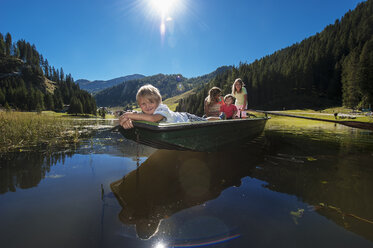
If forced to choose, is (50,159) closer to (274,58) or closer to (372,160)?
(372,160)

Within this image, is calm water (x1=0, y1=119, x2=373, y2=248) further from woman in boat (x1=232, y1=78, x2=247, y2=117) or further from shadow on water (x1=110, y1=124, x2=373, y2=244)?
woman in boat (x1=232, y1=78, x2=247, y2=117)

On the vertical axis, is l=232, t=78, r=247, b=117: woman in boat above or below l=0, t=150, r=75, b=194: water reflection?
above

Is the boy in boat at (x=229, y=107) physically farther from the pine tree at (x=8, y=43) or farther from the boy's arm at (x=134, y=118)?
the pine tree at (x=8, y=43)

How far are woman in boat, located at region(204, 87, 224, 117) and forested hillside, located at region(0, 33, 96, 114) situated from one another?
84.2 m

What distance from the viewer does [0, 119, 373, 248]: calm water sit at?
2.11m

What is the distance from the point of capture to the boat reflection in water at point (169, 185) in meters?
2.58

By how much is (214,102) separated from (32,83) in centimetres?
14804

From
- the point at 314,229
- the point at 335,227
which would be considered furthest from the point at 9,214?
the point at 335,227

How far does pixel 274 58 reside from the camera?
385 feet

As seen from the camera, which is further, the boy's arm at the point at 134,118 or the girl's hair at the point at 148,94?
the girl's hair at the point at 148,94

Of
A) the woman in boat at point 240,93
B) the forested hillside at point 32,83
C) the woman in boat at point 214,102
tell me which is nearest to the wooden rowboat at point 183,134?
the woman in boat at point 214,102

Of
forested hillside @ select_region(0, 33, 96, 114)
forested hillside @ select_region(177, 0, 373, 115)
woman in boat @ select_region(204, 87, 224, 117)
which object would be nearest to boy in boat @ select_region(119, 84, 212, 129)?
woman in boat @ select_region(204, 87, 224, 117)

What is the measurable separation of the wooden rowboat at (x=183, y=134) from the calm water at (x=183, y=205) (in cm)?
74

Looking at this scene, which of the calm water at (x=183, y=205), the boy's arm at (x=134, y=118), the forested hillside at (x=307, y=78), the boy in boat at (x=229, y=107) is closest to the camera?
the calm water at (x=183, y=205)
